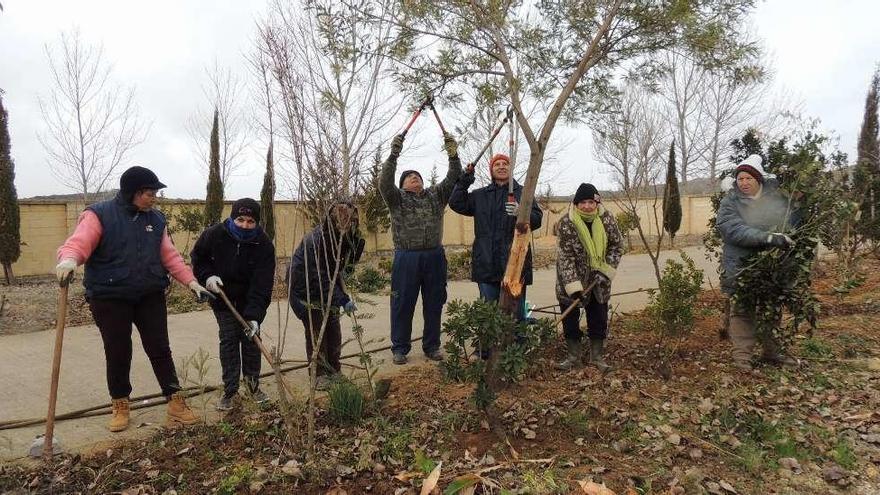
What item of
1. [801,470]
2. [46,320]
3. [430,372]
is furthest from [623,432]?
[46,320]

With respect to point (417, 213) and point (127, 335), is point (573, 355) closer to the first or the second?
point (417, 213)

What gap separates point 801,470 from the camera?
2.95 m

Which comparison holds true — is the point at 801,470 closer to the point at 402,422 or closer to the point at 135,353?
the point at 402,422

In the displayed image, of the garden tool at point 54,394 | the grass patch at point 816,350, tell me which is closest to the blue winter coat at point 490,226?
the grass patch at point 816,350

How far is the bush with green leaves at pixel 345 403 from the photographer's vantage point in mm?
3400

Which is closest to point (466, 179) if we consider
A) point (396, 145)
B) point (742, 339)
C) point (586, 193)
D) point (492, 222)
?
point (492, 222)

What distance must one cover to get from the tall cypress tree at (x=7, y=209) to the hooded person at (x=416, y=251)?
1033cm

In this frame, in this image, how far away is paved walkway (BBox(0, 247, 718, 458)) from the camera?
3.52 metres

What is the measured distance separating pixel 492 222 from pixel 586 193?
80 centimetres

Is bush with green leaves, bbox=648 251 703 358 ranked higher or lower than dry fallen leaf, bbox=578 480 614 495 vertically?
higher

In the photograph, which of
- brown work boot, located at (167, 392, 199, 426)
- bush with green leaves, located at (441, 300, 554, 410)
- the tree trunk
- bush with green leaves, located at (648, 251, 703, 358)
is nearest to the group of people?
brown work boot, located at (167, 392, 199, 426)

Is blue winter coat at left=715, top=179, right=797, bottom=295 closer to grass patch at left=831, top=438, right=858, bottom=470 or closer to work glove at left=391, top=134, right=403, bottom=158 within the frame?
grass patch at left=831, top=438, right=858, bottom=470

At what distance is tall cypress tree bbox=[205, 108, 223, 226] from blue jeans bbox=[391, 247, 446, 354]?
36.3 ft

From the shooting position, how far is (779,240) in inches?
159
